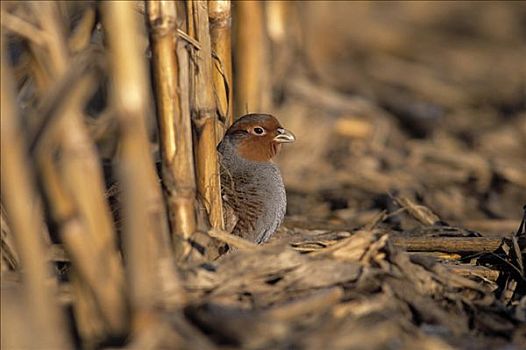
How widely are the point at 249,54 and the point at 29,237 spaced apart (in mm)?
3174

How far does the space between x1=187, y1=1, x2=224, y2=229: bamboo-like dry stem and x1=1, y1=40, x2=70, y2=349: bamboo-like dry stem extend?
3.07 ft

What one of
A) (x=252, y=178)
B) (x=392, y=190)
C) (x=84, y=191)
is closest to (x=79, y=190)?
(x=84, y=191)

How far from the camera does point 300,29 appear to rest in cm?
762

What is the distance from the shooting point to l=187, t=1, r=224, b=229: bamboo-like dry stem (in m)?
3.44

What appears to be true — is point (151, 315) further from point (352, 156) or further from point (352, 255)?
point (352, 156)

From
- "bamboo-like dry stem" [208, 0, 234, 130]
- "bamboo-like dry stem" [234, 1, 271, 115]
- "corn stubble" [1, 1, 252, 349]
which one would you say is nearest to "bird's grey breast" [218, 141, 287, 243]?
"bamboo-like dry stem" [208, 0, 234, 130]

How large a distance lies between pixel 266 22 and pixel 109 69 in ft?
11.0

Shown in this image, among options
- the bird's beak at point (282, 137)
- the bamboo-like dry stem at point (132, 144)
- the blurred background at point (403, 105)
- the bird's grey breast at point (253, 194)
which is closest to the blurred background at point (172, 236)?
the bamboo-like dry stem at point (132, 144)

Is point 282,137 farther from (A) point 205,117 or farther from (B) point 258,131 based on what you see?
(A) point 205,117

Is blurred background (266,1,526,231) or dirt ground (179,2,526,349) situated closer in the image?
dirt ground (179,2,526,349)

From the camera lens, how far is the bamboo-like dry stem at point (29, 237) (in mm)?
2537

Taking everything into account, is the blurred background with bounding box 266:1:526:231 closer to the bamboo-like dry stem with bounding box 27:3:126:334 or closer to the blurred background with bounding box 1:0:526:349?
the blurred background with bounding box 1:0:526:349

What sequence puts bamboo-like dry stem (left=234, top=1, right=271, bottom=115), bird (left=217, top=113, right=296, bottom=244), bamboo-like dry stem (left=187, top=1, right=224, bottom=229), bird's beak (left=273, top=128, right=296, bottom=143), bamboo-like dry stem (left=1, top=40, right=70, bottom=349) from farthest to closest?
bamboo-like dry stem (left=234, top=1, right=271, bottom=115)
bird's beak (left=273, top=128, right=296, bottom=143)
bird (left=217, top=113, right=296, bottom=244)
bamboo-like dry stem (left=187, top=1, right=224, bottom=229)
bamboo-like dry stem (left=1, top=40, right=70, bottom=349)

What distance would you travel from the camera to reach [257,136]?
4.66 metres
